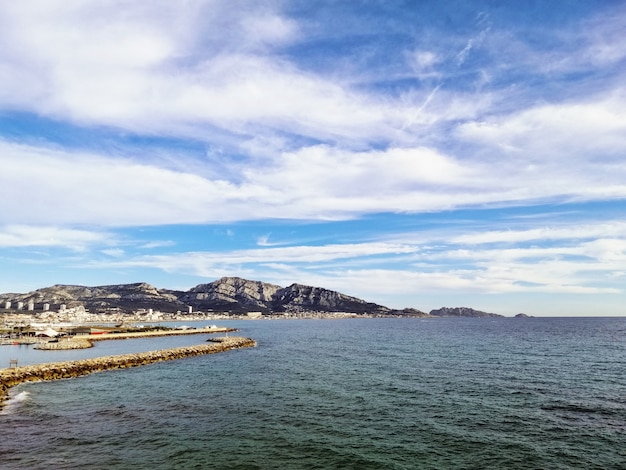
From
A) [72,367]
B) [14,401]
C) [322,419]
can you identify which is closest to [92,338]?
[72,367]

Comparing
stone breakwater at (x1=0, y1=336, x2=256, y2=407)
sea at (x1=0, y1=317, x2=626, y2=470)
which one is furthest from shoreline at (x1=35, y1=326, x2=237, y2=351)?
sea at (x1=0, y1=317, x2=626, y2=470)

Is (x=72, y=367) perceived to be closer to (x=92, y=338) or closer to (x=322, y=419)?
(x=322, y=419)

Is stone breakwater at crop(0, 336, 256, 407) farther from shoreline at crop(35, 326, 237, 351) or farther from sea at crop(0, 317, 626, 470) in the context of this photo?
shoreline at crop(35, 326, 237, 351)

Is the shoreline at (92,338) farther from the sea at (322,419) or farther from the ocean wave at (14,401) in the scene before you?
the ocean wave at (14,401)

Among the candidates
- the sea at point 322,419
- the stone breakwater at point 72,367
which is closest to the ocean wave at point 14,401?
the sea at point 322,419

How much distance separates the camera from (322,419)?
39.0 metres

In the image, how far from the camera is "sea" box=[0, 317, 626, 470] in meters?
29.1

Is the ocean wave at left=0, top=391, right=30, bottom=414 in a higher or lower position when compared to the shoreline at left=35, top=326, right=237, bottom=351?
higher

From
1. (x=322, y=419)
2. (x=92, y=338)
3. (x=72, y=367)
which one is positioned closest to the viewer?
(x=322, y=419)

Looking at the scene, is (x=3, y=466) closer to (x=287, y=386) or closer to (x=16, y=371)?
(x=287, y=386)

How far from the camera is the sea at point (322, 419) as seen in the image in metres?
A: 29.1

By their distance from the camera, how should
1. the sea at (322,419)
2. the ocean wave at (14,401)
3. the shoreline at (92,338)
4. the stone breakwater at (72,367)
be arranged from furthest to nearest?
the shoreline at (92,338) → the stone breakwater at (72,367) → the ocean wave at (14,401) → the sea at (322,419)

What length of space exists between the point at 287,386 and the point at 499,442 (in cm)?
2931

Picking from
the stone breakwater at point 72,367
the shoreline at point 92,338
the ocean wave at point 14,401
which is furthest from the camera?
the shoreline at point 92,338
